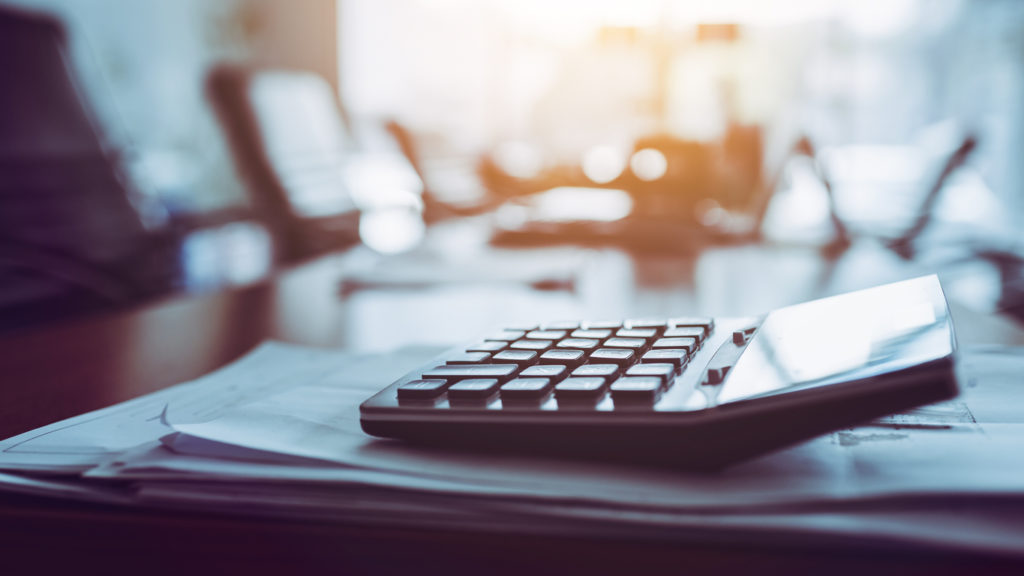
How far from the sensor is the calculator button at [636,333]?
403 mm

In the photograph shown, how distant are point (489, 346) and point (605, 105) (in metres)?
7.42

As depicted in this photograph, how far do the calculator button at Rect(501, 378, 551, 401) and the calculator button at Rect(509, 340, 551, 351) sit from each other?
7cm

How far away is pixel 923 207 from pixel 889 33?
4.27 metres

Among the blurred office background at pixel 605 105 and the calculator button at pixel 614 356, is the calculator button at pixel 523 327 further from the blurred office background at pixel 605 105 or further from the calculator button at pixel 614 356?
the blurred office background at pixel 605 105

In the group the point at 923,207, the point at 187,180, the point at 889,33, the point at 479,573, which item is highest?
the point at 889,33

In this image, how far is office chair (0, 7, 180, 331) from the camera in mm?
1669

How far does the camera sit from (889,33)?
6980mm

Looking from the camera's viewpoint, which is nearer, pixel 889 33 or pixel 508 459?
pixel 508 459

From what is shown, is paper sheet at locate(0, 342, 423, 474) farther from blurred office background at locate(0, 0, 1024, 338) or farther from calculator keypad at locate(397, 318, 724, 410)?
blurred office background at locate(0, 0, 1024, 338)

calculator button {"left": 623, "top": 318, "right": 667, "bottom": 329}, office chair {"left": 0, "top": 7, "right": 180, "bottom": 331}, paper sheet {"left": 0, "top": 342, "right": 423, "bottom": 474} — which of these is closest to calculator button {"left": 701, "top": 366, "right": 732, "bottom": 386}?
calculator button {"left": 623, "top": 318, "right": 667, "bottom": 329}

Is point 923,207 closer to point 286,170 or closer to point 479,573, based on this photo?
point 286,170

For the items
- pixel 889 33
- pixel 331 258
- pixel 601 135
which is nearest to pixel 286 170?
pixel 331 258

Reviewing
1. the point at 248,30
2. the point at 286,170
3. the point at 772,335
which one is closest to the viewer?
the point at 772,335

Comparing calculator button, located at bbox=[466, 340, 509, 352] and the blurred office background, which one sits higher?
the blurred office background
